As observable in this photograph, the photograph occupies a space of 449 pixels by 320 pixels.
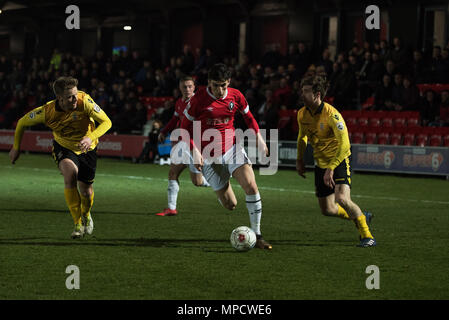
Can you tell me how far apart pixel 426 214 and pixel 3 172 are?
11717mm

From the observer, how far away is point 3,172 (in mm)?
18875

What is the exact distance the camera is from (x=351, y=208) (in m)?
8.15

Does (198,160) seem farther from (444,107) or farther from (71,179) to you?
(444,107)

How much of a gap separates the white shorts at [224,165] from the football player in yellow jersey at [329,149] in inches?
34.3

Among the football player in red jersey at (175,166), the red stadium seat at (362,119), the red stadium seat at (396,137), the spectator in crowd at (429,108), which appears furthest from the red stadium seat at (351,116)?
the football player in red jersey at (175,166)

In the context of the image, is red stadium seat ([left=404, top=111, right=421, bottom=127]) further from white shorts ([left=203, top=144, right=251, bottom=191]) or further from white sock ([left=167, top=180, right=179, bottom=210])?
white shorts ([left=203, top=144, right=251, bottom=191])

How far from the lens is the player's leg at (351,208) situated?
26.6ft

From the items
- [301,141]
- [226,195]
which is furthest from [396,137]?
[226,195]

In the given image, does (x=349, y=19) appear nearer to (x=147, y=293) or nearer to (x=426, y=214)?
(x=426, y=214)

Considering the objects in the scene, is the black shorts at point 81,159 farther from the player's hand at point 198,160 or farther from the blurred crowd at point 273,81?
the blurred crowd at point 273,81

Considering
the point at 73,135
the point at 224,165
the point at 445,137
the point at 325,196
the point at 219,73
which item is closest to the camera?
the point at 219,73

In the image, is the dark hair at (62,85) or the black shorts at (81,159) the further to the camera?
the black shorts at (81,159)

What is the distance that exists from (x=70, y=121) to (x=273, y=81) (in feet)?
49.6
